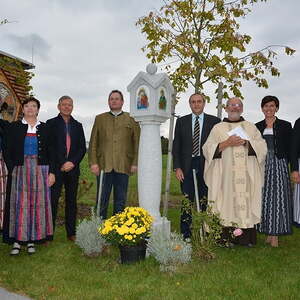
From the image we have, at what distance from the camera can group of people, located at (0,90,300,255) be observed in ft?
17.9

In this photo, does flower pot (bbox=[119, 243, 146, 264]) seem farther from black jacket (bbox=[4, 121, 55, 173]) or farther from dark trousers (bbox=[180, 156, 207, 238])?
black jacket (bbox=[4, 121, 55, 173])

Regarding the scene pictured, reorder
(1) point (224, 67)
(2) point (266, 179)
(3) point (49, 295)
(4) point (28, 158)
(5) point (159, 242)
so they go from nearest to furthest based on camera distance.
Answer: (3) point (49, 295), (5) point (159, 242), (4) point (28, 158), (2) point (266, 179), (1) point (224, 67)

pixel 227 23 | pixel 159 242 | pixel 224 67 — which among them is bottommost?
pixel 159 242

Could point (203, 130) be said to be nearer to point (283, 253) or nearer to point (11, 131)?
point (283, 253)

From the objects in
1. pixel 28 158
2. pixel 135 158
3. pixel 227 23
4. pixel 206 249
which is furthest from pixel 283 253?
pixel 227 23

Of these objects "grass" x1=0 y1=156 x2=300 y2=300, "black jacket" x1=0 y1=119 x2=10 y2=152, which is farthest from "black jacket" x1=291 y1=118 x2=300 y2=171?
"black jacket" x1=0 y1=119 x2=10 y2=152

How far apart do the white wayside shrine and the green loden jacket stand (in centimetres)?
50

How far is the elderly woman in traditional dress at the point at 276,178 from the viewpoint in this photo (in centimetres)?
571

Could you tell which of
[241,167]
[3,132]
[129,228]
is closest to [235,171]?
[241,167]

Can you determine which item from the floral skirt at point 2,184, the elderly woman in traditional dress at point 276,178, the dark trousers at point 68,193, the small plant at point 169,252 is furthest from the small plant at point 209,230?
the floral skirt at point 2,184

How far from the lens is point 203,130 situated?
226 inches

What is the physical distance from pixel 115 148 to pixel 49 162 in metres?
0.95

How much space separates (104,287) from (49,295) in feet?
1.82

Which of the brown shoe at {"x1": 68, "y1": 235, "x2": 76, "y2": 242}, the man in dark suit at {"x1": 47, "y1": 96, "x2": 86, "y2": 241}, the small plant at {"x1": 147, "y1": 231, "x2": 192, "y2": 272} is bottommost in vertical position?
the brown shoe at {"x1": 68, "y1": 235, "x2": 76, "y2": 242}
